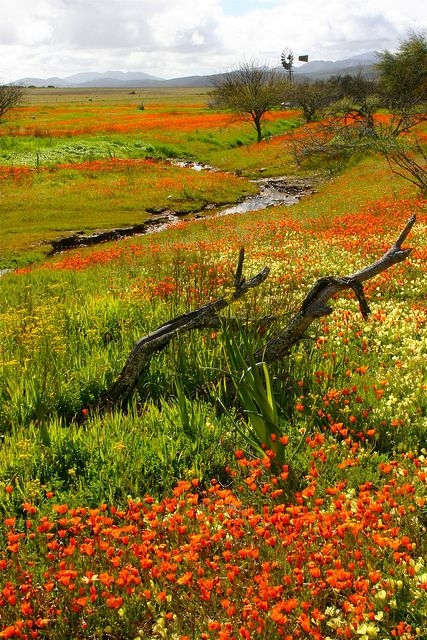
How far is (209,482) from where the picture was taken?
5.86 meters

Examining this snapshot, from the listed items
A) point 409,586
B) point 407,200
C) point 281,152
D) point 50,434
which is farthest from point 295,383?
point 281,152

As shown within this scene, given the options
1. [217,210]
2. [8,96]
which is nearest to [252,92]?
[8,96]

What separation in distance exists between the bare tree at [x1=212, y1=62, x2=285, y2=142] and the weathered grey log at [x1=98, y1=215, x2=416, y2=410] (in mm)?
59742

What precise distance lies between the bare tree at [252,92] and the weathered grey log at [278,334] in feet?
196

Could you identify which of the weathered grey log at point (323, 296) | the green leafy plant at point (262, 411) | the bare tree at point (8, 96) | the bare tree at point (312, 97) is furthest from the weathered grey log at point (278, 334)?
the bare tree at point (312, 97)

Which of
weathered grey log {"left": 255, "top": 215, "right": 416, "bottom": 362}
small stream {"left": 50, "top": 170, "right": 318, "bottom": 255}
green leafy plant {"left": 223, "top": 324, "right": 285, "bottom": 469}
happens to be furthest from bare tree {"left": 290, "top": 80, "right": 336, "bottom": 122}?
green leafy plant {"left": 223, "top": 324, "right": 285, "bottom": 469}

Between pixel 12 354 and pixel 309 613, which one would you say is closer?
pixel 309 613

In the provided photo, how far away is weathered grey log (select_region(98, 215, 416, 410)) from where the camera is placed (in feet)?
24.2

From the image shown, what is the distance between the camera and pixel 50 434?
20.8 ft

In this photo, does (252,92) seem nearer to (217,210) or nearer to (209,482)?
(217,210)

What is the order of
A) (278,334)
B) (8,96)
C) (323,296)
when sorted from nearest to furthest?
(323,296) → (278,334) → (8,96)

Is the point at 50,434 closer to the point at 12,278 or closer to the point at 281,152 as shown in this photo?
the point at 12,278

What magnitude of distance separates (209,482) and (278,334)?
8.46ft

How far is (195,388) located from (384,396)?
2.65m
